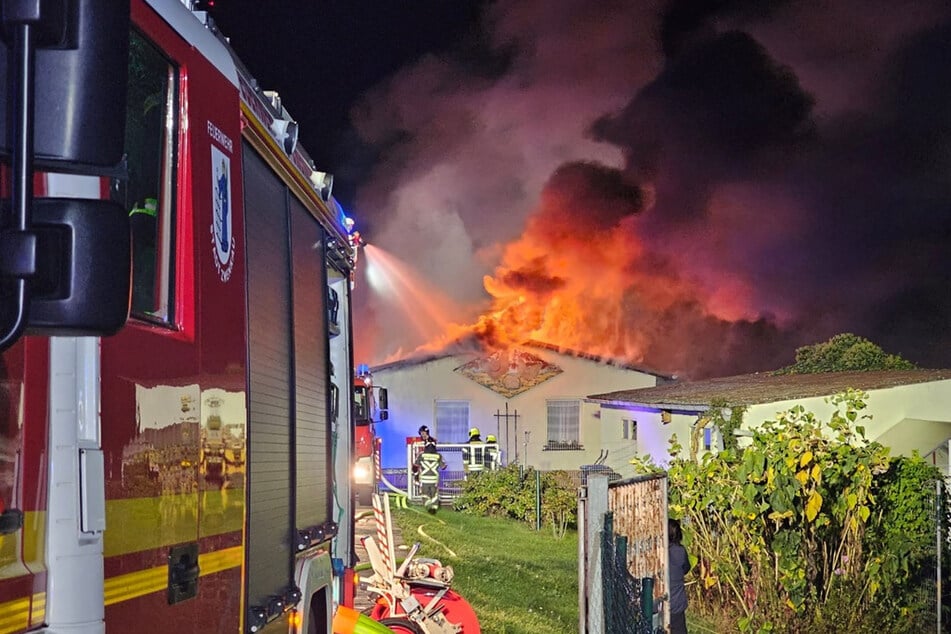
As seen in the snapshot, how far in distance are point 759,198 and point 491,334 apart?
684 inches

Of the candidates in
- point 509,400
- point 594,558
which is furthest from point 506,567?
point 509,400

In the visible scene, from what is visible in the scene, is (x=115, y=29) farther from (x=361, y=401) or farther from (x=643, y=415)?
(x=643, y=415)

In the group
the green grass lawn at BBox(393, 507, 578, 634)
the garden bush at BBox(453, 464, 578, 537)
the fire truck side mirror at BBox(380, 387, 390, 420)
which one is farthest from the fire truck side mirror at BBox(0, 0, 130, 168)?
the garden bush at BBox(453, 464, 578, 537)

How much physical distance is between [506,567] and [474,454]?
620 inches

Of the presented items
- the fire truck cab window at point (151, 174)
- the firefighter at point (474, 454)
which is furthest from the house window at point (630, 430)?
the fire truck cab window at point (151, 174)

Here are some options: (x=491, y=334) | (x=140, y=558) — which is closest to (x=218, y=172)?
(x=140, y=558)

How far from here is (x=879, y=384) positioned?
1834cm

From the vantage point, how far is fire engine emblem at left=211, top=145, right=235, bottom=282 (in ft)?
12.0

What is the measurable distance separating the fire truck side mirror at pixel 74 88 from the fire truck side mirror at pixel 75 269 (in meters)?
0.08

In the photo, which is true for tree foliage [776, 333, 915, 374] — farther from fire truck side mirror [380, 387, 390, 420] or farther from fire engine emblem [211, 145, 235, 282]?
fire engine emblem [211, 145, 235, 282]

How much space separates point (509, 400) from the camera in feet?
132

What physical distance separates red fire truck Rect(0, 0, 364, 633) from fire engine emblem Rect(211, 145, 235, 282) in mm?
12

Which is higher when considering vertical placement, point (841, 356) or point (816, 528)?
point (841, 356)

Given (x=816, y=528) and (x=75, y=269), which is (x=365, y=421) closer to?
(x=816, y=528)
